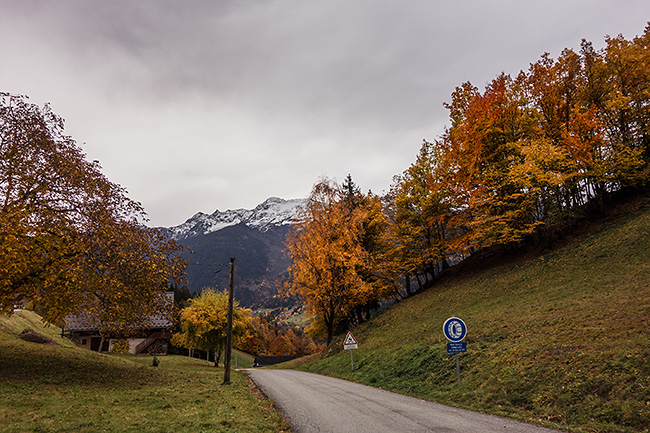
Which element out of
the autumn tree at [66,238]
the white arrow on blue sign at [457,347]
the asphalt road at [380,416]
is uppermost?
the autumn tree at [66,238]

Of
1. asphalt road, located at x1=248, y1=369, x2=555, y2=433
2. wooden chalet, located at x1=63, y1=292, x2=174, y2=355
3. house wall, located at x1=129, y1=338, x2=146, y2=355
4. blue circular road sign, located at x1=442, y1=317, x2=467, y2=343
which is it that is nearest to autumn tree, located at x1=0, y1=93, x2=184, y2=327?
asphalt road, located at x1=248, y1=369, x2=555, y2=433

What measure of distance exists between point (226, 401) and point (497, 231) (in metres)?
22.6

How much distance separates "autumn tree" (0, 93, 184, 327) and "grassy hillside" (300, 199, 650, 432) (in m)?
13.1

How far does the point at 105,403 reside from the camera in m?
11.4

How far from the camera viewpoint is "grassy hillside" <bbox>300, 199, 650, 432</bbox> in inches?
352

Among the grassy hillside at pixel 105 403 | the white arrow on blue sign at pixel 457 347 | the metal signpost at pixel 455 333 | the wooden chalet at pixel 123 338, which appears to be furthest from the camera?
the wooden chalet at pixel 123 338

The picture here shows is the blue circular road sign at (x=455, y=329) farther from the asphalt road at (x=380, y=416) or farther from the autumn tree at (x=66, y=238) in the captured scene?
the autumn tree at (x=66, y=238)

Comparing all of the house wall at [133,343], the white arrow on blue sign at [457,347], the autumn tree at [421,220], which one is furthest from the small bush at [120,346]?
the white arrow on blue sign at [457,347]

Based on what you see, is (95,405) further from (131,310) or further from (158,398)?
(131,310)

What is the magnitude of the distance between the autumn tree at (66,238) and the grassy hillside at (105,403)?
9.78ft

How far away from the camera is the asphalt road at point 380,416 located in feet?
27.6

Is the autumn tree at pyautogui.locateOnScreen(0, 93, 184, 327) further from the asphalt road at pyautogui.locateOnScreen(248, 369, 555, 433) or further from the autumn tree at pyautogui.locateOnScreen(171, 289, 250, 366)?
the autumn tree at pyautogui.locateOnScreen(171, 289, 250, 366)

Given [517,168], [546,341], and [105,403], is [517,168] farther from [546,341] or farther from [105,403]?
[105,403]

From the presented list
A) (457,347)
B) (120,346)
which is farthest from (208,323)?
(457,347)
